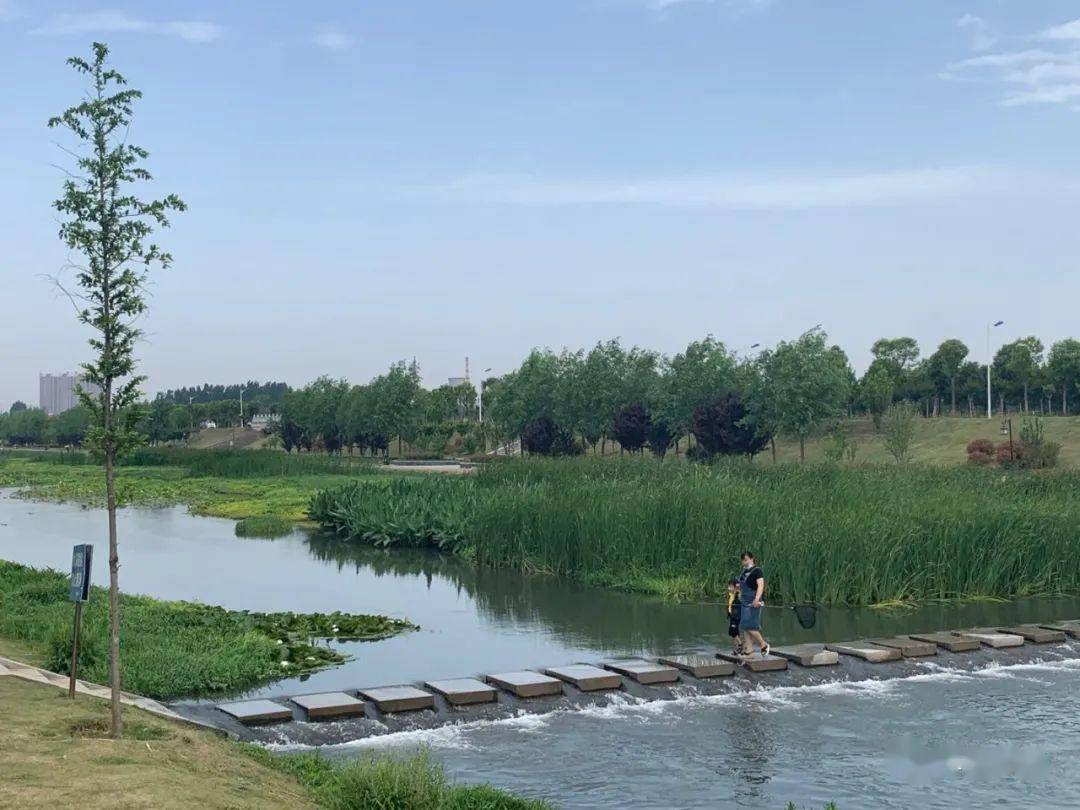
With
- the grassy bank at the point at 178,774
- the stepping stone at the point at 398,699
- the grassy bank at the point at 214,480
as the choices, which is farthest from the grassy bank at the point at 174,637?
the grassy bank at the point at 214,480

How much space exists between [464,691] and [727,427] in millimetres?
42048

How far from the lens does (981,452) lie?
5119cm

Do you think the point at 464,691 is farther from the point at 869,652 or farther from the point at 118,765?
the point at 869,652

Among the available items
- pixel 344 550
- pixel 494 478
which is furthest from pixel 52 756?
pixel 494 478

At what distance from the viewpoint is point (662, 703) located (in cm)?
1291

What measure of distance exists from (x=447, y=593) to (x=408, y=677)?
27.1ft

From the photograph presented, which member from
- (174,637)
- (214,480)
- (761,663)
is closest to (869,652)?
(761,663)

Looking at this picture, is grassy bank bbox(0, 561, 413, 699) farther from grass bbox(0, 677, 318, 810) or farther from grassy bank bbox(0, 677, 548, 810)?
grassy bank bbox(0, 677, 548, 810)

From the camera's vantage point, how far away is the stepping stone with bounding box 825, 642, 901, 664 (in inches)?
581

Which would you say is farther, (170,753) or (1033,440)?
(1033,440)

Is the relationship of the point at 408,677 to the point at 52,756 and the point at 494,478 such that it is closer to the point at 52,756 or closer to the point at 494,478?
the point at 52,756

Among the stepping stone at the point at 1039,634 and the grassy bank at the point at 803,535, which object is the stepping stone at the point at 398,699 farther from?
the grassy bank at the point at 803,535

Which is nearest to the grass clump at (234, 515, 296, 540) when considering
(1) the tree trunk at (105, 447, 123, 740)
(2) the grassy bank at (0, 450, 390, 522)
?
(2) the grassy bank at (0, 450, 390, 522)

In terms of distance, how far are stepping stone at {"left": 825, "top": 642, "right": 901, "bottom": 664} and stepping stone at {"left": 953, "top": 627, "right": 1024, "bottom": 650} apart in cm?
167
